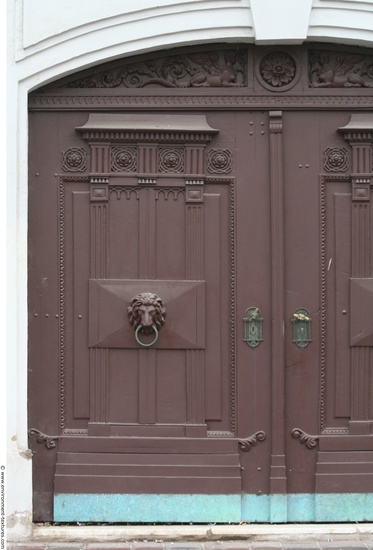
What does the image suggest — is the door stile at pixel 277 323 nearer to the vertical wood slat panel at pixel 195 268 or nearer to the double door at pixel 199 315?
the double door at pixel 199 315

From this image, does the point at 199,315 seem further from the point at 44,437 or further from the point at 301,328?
the point at 44,437

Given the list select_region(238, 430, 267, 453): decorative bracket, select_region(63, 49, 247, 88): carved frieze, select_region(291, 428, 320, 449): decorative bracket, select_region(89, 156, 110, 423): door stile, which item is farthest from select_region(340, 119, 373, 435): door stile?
select_region(89, 156, 110, 423): door stile

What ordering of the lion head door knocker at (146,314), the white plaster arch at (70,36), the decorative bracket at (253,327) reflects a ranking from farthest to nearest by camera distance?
the decorative bracket at (253,327)
the lion head door knocker at (146,314)
the white plaster arch at (70,36)

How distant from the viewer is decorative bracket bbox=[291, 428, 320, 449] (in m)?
6.20

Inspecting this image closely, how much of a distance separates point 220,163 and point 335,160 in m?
0.71

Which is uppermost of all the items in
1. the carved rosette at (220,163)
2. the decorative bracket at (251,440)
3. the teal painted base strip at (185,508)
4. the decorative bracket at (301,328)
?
the carved rosette at (220,163)

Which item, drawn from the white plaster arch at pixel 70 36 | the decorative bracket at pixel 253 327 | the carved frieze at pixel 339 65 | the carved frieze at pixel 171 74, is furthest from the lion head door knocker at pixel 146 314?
the carved frieze at pixel 339 65

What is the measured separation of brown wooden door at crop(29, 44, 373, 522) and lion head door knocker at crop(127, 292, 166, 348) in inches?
1.0

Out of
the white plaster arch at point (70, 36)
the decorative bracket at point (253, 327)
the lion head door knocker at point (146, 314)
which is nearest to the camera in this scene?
the white plaster arch at point (70, 36)

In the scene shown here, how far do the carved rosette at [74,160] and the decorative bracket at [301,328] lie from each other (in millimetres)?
1602

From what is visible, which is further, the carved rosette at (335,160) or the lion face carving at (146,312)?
the carved rosette at (335,160)

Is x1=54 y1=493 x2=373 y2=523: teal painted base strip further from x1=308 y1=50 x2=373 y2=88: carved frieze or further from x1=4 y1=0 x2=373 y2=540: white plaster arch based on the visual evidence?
x1=308 y1=50 x2=373 y2=88: carved frieze

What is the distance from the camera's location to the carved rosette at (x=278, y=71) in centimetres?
621

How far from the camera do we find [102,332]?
20.3 ft
